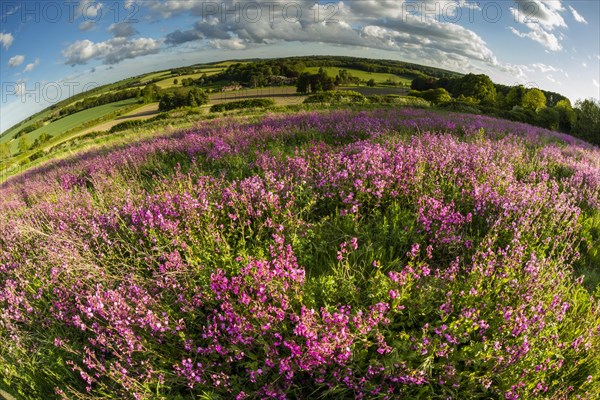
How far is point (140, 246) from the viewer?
139 inches

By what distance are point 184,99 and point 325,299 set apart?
1245 inches

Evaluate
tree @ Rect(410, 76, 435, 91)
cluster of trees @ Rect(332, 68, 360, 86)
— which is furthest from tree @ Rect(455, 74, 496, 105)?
cluster of trees @ Rect(332, 68, 360, 86)

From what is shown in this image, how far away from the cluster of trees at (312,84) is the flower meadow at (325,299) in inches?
1021

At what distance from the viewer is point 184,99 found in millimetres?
30281

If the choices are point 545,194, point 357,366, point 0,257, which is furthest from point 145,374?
point 545,194

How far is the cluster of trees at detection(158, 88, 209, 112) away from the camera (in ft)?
96.8

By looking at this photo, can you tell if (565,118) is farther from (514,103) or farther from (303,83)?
(303,83)

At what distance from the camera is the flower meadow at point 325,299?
2076 millimetres

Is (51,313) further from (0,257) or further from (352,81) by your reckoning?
(352,81)

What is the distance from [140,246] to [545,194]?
473 centimetres

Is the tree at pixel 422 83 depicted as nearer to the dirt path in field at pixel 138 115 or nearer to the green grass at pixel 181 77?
the green grass at pixel 181 77

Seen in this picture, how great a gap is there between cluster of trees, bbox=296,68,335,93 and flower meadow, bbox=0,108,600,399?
25.9 meters

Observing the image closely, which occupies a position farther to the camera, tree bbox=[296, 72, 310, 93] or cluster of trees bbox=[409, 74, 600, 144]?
cluster of trees bbox=[409, 74, 600, 144]

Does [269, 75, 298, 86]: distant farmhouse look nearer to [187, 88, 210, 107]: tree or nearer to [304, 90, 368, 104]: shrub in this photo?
[304, 90, 368, 104]: shrub
